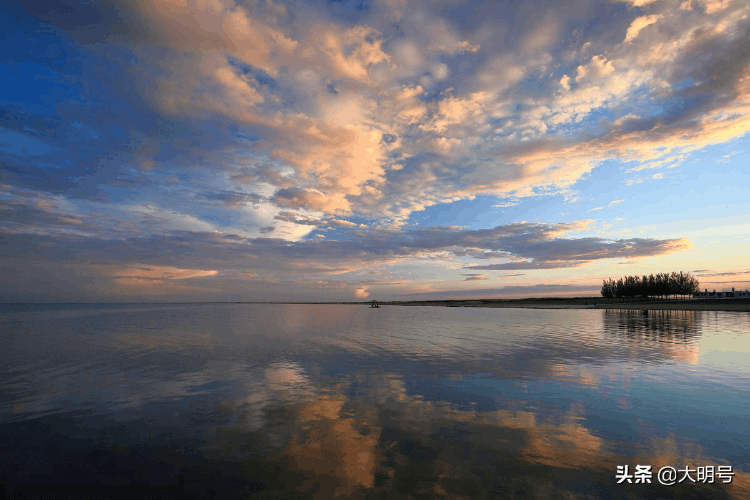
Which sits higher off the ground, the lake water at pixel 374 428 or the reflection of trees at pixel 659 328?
the lake water at pixel 374 428

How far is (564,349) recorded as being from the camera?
96.8 ft

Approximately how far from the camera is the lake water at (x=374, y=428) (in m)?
8.18

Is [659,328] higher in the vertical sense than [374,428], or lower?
lower

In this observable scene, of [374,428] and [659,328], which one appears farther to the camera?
[659,328]

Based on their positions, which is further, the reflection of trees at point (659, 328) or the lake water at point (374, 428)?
the reflection of trees at point (659, 328)

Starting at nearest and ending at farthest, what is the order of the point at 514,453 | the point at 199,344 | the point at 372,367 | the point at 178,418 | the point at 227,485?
1. the point at 227,485
2. the point at 514,453
3. the point at 178,418
4. the point at 372,367
5. the point at 199,344

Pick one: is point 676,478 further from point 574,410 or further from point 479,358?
point 479,358

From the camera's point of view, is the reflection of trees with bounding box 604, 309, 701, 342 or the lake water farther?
the reflection of trees with bounding box 604, 309, 701, 342

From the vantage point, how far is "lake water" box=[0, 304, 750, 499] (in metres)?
8.18

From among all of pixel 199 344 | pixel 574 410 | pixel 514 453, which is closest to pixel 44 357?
pixel 199 344

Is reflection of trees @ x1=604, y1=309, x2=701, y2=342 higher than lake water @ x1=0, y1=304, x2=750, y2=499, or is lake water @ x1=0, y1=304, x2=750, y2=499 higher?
lake water @ x1=0, y1=304, x2=750, y2=499

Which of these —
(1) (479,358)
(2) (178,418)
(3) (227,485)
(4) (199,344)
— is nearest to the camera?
(3) (227,485)

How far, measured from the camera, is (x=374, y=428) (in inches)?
458

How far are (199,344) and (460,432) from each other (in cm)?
2990
